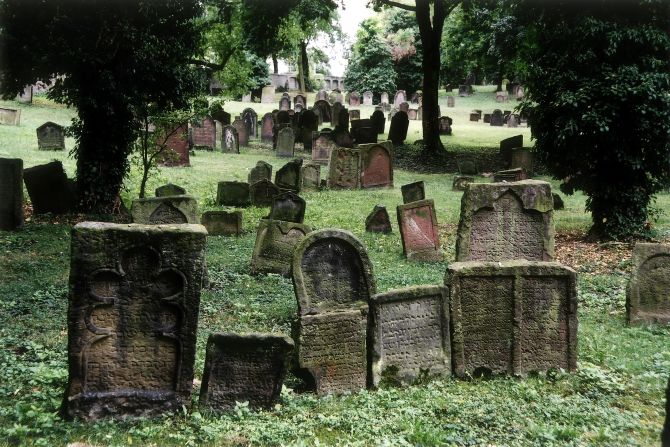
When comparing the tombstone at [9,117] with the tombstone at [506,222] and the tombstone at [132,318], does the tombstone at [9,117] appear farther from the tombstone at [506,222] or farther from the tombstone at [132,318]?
the tombstone at [132,318]

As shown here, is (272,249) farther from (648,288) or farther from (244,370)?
(648,288)

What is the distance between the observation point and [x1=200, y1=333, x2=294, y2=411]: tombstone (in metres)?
6.18

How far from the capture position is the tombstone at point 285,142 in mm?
27469

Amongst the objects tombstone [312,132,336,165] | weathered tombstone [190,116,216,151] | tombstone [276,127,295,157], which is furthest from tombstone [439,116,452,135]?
weathered tombstone [190,116,216,151]

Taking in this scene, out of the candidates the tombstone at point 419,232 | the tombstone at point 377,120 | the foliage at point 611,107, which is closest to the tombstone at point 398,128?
the tombstone at point 377,120

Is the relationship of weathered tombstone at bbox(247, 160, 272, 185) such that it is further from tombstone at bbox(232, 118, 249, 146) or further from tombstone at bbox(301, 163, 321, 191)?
tombstone at bbox(232, 118, 249, 146)

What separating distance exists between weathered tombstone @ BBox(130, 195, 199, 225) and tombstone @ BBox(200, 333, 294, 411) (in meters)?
4.59

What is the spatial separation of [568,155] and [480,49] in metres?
25.4

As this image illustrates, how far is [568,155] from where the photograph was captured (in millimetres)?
14320

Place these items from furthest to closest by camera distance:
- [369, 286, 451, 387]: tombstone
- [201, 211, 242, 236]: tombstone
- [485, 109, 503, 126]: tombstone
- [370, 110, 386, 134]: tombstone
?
[485, 109, 503, 126]: tombstone → [370, 110, 386, 134]: tombstone → [201, 211, 242, 236]: tombstone → [369, 286, 451, 387]: tombstone

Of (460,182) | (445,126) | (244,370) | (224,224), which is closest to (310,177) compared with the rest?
(460,182)

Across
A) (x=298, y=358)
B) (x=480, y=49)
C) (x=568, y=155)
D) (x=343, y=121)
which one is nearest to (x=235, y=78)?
(x=343, y=121)

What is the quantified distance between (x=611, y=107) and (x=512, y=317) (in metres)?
7.81

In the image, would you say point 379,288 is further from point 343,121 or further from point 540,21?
point 343,121
